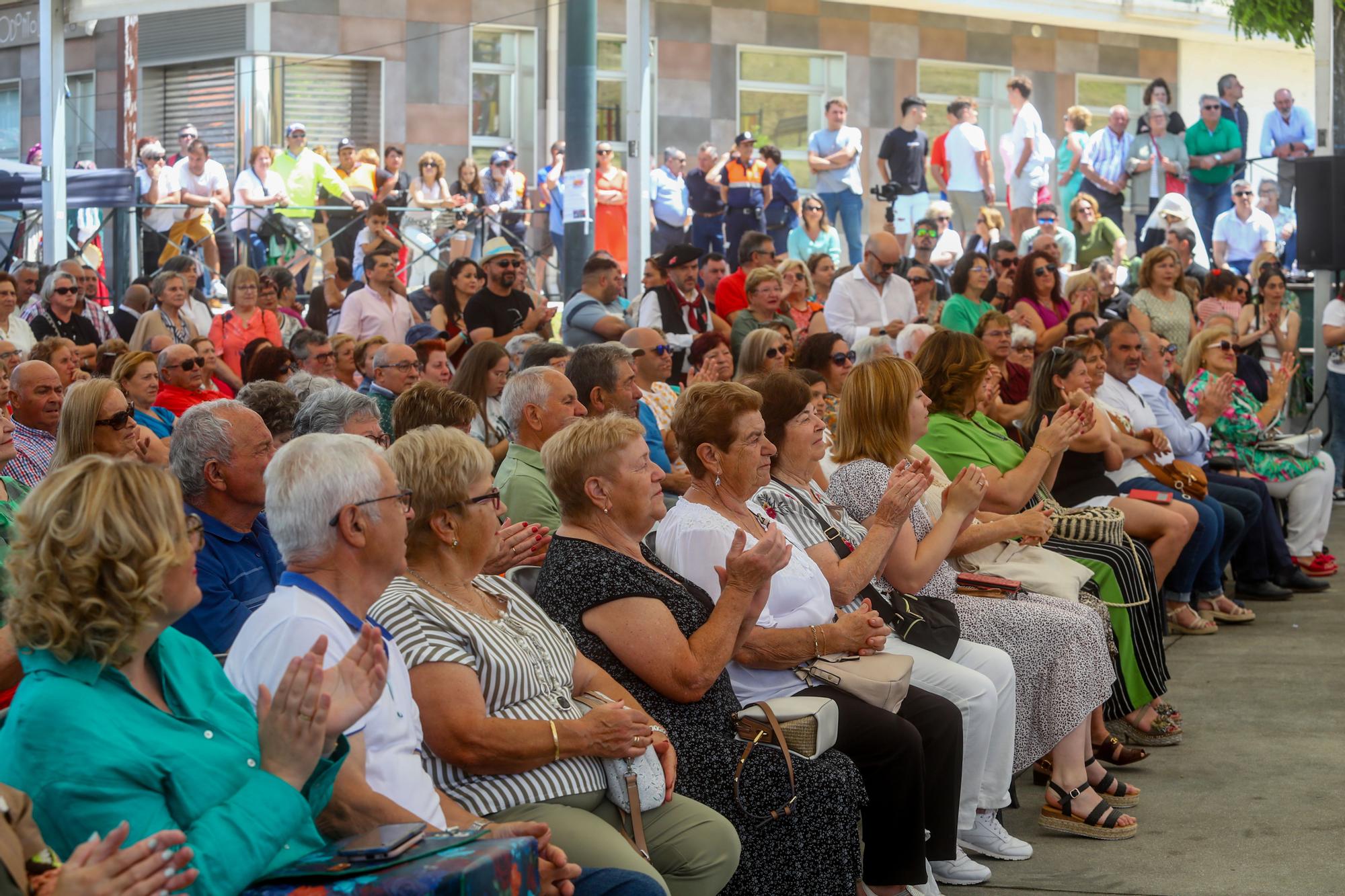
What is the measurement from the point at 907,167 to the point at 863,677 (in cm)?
1162

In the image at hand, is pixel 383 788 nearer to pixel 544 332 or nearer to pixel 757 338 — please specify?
pixel 757 338

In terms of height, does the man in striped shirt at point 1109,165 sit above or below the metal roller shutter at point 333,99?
below

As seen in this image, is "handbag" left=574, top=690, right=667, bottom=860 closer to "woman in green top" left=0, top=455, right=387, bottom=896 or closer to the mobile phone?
the mobile phone

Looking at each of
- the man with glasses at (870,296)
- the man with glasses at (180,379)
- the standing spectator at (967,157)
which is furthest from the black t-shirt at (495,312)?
the standing spectator at (967,157)

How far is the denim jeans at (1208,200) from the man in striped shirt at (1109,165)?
2.23ft

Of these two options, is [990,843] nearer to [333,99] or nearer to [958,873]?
[958,873]

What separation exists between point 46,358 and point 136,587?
4.84m

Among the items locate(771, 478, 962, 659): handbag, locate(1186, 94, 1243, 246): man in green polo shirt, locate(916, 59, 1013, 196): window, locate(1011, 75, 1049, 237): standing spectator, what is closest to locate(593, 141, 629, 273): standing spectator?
locate(1011, 75, 1049, 237): standing spectator

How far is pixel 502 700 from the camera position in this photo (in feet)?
10.2

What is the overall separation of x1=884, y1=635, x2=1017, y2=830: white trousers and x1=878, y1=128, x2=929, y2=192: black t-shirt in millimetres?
10888

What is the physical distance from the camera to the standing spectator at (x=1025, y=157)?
15.8m

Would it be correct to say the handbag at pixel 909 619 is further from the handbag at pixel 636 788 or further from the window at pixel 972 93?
the window at pixel 972 93

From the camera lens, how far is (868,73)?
21500 millimetres

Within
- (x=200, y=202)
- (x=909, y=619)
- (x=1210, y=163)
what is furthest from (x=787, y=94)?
(x=909, y=619)
